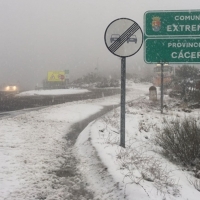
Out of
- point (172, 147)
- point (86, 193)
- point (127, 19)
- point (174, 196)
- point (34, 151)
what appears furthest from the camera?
point (172, 147)

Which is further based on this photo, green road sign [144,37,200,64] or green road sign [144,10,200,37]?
green road sign [144,37,200,64]

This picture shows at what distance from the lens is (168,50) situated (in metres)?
6.80

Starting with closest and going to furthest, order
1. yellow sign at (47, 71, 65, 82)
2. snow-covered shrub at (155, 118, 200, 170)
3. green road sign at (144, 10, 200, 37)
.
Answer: snow-covered shrub at (155, 118, 200, 170) → green road sign at (144, 10, 200, 37) → yellow sign at (47, 71, 65, 82)

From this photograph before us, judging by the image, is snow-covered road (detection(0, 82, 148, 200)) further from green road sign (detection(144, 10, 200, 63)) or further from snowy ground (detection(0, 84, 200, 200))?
green road sign (detection(144, 10, 200, 63))

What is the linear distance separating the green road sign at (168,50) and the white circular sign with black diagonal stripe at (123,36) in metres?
1.47

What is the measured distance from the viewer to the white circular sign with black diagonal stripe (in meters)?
5.32

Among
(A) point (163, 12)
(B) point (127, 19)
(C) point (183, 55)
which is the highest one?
(A) point (163, 12)

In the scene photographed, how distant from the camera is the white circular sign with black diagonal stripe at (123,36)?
5.32m

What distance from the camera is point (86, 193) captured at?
12.2 feet

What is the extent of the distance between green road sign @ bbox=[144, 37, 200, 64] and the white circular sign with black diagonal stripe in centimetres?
147

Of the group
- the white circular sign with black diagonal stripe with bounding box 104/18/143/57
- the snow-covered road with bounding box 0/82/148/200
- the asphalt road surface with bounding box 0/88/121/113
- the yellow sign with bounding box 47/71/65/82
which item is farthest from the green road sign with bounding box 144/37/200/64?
the yellow sign with bounding box 47/71/65/82

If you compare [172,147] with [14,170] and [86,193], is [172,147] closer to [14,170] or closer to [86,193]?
[86,193]

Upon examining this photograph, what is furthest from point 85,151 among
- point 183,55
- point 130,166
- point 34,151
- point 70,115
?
point 70,115

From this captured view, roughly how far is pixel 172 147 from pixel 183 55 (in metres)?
2.30
